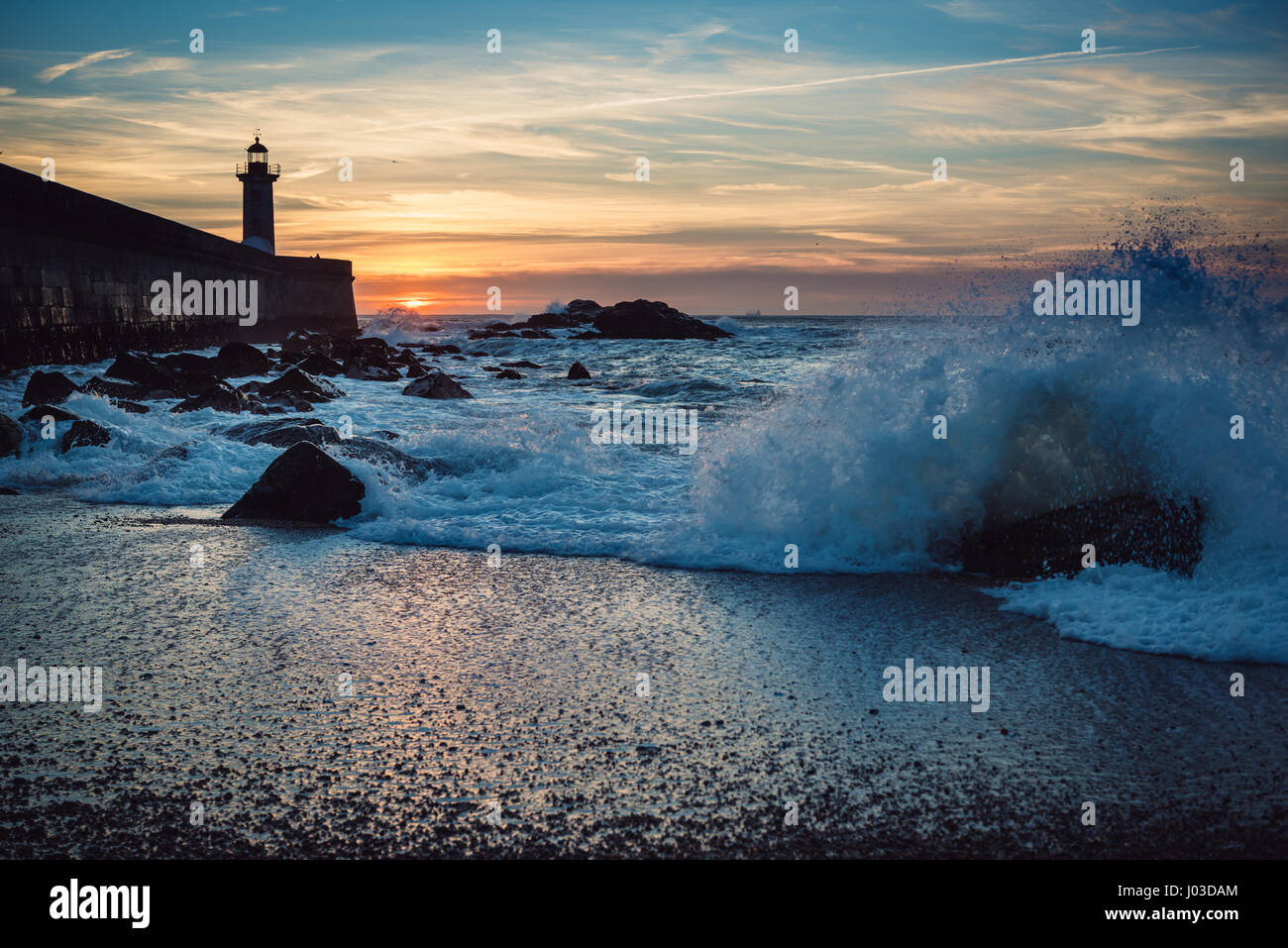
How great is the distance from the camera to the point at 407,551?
17.7 feet

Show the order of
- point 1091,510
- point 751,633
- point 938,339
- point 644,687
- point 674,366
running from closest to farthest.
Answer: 1. point 644,687
2. point 751,633
3. point 1091,510
4. point 938,339
5. point 674,366

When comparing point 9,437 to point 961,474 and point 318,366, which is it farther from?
point 318,366

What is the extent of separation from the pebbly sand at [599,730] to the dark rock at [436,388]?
35.7 ft

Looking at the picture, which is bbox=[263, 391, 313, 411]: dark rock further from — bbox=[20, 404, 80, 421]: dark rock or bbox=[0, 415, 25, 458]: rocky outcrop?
bbox=[0, 415, 25, 458]: rocky outcrop

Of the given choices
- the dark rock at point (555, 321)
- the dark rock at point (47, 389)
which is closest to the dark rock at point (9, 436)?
the dark rock at point (47, 389)

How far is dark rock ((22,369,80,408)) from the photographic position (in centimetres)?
1083

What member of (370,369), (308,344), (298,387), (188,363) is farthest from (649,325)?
(298,387)

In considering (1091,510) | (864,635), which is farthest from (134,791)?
(1091,510)

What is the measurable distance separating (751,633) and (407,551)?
7.85 ft

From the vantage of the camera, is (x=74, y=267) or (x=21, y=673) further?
(x=74, y=267)

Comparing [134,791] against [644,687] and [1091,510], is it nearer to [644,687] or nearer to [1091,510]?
[644,687]

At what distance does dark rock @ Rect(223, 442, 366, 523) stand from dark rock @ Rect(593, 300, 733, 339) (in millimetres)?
40898

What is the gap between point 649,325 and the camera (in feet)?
155
